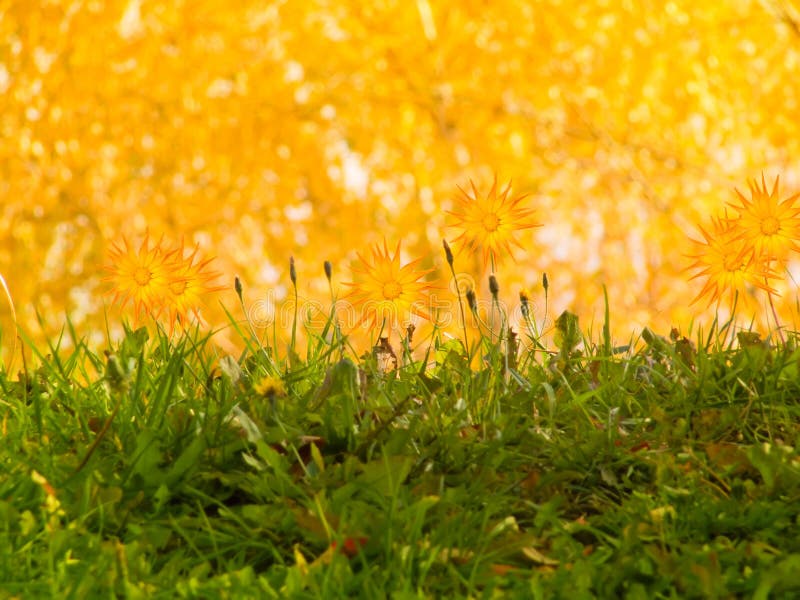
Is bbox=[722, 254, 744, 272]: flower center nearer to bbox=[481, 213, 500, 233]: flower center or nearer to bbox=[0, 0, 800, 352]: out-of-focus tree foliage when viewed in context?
bbox=[481, 213, 500, 233]: flower center

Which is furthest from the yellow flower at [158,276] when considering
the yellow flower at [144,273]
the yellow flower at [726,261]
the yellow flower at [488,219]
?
the yellow flower at [726,261]

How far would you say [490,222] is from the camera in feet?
6.21

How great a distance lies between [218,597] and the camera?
133cm

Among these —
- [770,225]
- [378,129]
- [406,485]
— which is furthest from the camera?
[378,129]

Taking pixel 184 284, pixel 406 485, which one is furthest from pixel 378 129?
pixel 406 485

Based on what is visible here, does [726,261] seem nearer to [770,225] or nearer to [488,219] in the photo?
[770,225]

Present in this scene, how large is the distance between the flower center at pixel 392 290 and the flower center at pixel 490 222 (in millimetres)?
202

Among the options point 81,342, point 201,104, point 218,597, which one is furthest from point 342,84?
point 218,597

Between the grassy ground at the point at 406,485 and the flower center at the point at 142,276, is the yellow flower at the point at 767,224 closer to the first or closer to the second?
the grassy ground at the point at 406,485

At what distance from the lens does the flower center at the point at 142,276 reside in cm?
192

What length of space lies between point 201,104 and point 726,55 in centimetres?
288

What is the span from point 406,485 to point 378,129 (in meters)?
3.90

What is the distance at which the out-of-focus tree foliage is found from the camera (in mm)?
5129

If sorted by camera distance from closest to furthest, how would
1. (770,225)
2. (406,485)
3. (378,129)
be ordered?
(406,485) < (770,225) < (378,129)
